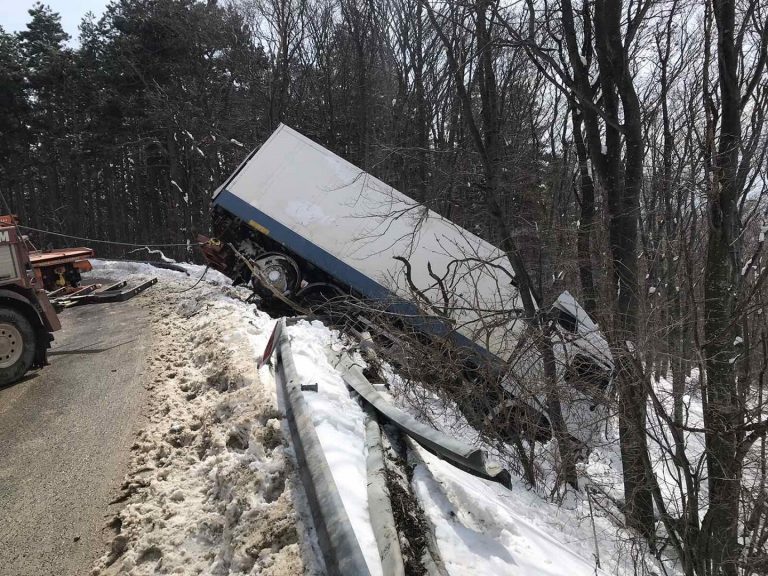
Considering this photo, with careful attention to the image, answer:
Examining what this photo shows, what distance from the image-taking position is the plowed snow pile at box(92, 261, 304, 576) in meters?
2.53

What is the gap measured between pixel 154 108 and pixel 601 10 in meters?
23.0

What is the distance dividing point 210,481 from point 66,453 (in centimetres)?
155

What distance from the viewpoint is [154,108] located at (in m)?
23.5

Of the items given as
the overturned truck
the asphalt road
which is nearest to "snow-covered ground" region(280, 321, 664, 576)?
the asphalt road

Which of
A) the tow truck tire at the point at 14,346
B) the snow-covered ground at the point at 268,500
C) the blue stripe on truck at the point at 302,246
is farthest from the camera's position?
the blue stripe on truck at the point at 302,246

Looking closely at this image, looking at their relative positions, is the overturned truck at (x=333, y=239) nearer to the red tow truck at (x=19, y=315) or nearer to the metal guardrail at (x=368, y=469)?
the red tow truck at (x=19, y=315)

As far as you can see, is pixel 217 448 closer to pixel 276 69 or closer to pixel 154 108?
pixel 276 69

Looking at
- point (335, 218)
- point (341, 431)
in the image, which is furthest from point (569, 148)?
point (341, 431)

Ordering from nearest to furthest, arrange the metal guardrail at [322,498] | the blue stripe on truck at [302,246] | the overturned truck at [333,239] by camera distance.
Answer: the metal guardrail at [322,498] → the overturned truck at [333,239] → the blue stripe on truck at [302,246]

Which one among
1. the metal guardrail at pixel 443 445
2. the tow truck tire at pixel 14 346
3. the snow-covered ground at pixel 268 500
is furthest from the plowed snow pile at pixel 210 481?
the tow truck tire at pixel 14 346

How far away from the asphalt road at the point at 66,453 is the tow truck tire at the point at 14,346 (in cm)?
17

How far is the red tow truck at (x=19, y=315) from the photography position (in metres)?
5.70

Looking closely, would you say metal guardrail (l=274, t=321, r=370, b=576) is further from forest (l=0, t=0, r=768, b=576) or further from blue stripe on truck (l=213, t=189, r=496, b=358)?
blue stripe on truck (l=213, t=189, r=496, b=358)

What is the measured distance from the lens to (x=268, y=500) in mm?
2814
